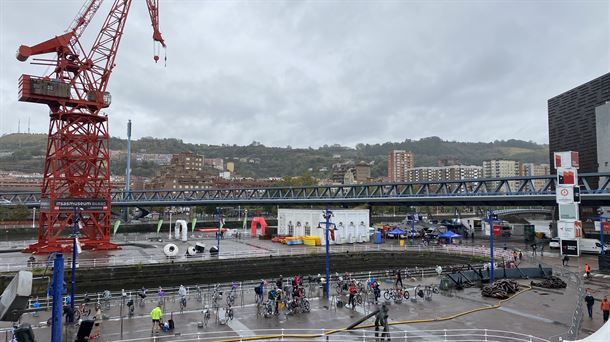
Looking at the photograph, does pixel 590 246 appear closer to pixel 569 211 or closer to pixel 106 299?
pixel 569 211

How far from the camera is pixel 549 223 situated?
6306 cm

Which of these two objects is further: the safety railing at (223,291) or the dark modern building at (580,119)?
the dark modern building at (580,119)

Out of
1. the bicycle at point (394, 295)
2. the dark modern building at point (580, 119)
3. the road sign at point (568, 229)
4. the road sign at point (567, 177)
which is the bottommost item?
the bicycle at point (394, 295)

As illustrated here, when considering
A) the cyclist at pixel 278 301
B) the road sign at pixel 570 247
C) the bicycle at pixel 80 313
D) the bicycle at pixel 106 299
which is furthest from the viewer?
the road sign at pixel 570 247

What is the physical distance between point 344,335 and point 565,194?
16.1 m

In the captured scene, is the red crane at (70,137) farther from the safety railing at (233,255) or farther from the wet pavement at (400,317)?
the wet pavement at (400,317)

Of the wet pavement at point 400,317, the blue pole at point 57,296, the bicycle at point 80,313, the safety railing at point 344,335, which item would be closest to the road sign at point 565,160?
the wet pavement at point 400,317

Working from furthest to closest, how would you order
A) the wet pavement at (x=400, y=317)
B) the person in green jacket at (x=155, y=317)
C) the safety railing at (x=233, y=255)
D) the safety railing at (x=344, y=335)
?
the safety railing at (x=233, y=255)
the wet pavement at (x=400, y=317)
the person in green jacket at (x=155, y=317)
the safety railing at (x=344, y=335)

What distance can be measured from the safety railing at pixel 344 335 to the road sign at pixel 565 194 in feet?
32.9

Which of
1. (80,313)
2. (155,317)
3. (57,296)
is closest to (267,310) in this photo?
(155,317)

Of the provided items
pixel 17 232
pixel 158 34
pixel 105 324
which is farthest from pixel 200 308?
pixel 17 232

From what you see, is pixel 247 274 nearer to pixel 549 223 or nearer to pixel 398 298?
pixel 398 298

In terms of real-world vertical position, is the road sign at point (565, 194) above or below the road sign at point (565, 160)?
below

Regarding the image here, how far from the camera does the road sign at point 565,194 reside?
22920mm
